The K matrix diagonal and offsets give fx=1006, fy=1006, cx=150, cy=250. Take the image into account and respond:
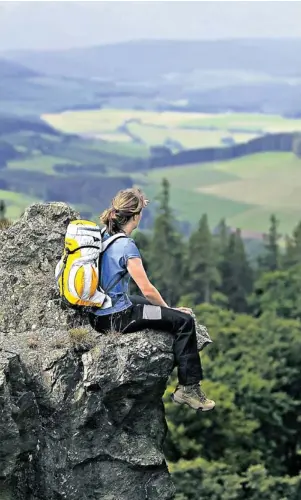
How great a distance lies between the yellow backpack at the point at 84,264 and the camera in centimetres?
945

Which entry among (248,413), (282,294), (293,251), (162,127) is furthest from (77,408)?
(162,127)

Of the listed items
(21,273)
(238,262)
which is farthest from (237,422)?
(238,262)

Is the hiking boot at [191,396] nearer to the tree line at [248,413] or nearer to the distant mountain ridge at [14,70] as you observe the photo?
the tree line at [248,413]

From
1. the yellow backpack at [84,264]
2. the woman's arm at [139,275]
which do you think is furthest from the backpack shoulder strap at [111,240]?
the woman's arm at [139,275]

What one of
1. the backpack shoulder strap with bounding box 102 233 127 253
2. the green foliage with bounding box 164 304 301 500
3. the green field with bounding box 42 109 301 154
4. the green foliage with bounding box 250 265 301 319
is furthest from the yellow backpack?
the green field with bounding box 42 109 301 154

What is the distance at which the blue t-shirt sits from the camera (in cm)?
952

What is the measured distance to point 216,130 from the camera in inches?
6890

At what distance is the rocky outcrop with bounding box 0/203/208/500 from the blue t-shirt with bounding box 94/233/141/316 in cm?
30

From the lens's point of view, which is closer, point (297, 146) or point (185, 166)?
point (297, 146)

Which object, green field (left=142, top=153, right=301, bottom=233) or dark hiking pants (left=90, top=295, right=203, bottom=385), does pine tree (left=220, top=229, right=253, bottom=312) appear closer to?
dark hiking pants (left=90, top=295, right=203, bottom=385)

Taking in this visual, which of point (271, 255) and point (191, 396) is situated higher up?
point (191, 396)

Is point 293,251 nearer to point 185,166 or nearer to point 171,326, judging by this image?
point 171,326

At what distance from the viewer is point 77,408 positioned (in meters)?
9.45

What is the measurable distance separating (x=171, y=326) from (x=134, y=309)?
39cm
